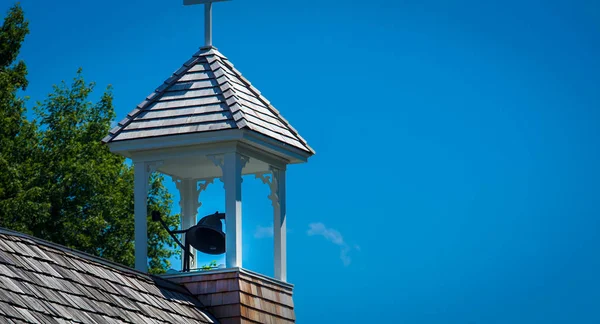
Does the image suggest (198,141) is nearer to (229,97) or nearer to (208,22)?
(229,97)

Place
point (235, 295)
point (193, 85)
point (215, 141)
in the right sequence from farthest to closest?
point (193, 85) → point (215, 141) → point (235, 295)

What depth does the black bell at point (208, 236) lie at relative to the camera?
692 inches

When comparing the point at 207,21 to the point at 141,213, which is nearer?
the point at 141,213

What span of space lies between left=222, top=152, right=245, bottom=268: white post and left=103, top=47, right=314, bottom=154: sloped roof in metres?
0.52

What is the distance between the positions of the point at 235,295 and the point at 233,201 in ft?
4.45

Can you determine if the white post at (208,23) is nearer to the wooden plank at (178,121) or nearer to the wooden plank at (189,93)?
the wooden plank at (189,93)

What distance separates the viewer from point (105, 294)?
1380 cm

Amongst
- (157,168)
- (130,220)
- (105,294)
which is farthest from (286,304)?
(130,220)

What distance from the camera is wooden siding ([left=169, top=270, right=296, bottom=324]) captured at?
634 inches

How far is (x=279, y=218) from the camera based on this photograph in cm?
1809

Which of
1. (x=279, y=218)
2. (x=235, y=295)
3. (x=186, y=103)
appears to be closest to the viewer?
(x=235, y=295)

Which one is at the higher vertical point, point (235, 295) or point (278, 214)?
point (278, 214)

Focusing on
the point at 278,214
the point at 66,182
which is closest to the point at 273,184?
the point at 278,214

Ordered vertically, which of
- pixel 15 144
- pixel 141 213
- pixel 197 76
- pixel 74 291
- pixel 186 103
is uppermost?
pixel 15 144
